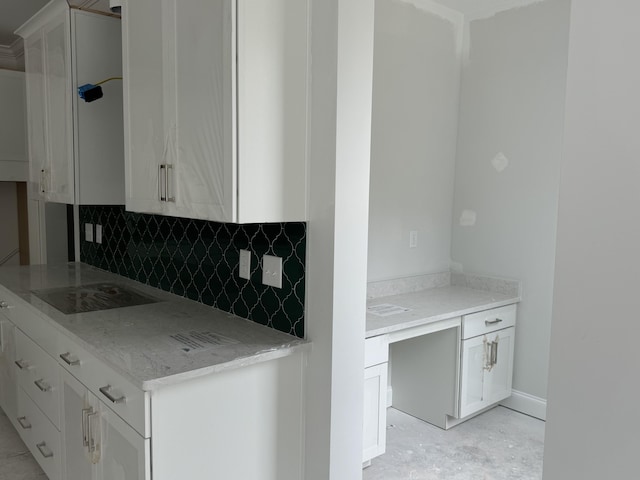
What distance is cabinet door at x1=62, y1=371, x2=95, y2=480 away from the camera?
1.91 metres

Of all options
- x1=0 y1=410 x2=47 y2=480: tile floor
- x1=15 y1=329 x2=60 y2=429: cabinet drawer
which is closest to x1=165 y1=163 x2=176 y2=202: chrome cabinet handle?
x1=15 y1=329 x2=60 y2=429: cabinet drawer

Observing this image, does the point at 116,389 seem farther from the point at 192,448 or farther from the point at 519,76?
the point at 519,76

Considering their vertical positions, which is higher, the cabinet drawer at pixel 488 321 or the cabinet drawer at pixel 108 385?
the cabinet drawer at pixel 108 385

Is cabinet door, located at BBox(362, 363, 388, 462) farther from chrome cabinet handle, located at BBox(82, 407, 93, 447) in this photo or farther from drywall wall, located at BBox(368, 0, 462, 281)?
chrome cabinet handle, located at BBox(82, 407, 93, 447)

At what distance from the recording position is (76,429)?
201cm

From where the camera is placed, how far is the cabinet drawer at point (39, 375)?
2221 mm

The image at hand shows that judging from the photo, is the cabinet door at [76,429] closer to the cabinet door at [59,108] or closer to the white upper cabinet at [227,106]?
the white upper cabinet at [227,106]

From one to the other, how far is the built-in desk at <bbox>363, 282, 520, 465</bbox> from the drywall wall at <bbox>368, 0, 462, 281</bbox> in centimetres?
32

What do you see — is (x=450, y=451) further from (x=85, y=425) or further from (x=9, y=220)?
(x=9, y=220)

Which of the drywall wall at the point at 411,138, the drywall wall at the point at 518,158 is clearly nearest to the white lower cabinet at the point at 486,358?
the drywall wall at the point at 518,158

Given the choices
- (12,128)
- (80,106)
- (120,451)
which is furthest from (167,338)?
(12,128)

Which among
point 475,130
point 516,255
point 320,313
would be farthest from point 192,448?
point 475,130

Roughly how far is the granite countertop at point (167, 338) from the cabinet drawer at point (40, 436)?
54 centimetres

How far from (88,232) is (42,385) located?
4.72ft
